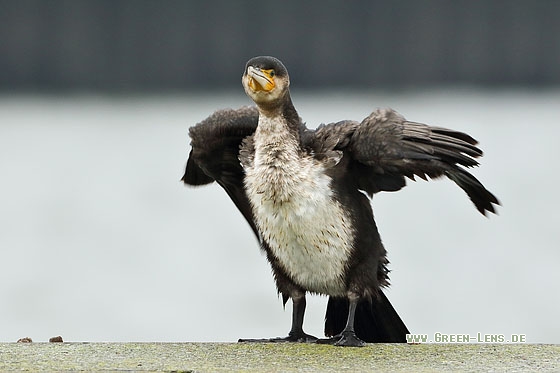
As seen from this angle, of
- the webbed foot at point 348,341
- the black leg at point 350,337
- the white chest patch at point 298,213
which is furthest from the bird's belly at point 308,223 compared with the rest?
the webbed foot at point 348,341

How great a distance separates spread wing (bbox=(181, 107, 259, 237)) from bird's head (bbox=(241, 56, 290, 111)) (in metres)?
0.39

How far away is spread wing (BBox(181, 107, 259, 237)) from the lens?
6.34 metres

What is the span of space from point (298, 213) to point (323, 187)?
174 millimetres

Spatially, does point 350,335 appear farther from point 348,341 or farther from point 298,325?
point 298,325

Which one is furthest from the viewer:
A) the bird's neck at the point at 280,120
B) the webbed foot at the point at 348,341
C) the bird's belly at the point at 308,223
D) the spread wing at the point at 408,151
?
the bird's neck at the point at 280,120

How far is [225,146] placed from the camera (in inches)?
253

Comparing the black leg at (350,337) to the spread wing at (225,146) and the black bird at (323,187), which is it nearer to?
the black bird at (323,187)

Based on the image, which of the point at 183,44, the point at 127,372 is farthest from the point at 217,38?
the point at 127,372

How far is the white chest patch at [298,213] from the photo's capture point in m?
5.88

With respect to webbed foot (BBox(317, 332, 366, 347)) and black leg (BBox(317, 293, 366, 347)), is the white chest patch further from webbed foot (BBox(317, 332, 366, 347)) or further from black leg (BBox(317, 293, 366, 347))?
webbed foot (BBox(317, 332, 366, 347))

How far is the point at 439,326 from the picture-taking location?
563 inches

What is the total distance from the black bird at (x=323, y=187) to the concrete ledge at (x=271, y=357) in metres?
0.38

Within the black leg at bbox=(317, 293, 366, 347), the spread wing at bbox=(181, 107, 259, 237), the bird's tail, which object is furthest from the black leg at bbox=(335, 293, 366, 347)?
the spread wing at bbox=(181, 107, 259, 237)

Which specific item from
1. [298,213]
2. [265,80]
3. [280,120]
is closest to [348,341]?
[298,213]
